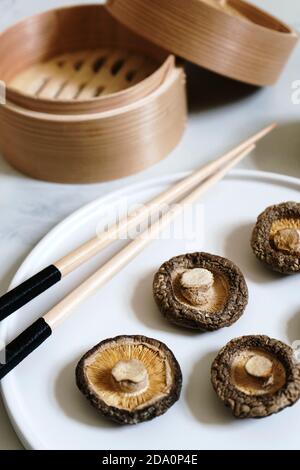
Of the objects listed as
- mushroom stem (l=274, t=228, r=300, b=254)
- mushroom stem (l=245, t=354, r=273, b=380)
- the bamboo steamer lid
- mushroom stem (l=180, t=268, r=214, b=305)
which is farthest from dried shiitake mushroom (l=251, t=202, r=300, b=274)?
the bamboo steamer lid

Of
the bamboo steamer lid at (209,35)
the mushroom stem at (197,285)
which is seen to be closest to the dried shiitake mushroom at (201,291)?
the mushroom stem at (197,285)

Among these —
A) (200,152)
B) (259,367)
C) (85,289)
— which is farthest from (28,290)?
(200,152)

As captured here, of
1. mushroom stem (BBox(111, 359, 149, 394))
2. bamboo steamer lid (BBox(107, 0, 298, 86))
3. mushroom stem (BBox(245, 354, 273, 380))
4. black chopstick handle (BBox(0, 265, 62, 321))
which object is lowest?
black chopstick handle (BBox(0, 265, 62, 321))

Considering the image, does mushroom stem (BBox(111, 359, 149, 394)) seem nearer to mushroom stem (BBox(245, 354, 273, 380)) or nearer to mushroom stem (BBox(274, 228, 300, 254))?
mushroom stem (BBox(245, 354, 273, 380))

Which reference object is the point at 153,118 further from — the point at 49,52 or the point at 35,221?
the point at 49,52

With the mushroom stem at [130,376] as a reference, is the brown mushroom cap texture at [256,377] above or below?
above

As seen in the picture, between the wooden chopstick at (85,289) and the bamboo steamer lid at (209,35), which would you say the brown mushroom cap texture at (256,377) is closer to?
the wooden chopstick at (85,289)

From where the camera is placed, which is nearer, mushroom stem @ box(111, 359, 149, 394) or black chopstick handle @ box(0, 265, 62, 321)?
mushroom stem @ box(111, 359, 149, 394)
